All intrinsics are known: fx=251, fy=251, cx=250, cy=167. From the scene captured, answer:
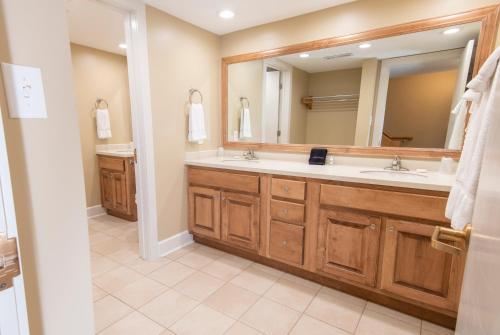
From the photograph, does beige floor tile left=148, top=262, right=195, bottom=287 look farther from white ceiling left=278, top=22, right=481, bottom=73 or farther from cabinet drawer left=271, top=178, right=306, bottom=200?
white ceiling left=278, top=22, right=481, bottom=73

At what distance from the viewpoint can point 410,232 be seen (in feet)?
4.96

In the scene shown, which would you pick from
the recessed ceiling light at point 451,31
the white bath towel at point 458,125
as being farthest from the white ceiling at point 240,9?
the white bath towel at point 458,125

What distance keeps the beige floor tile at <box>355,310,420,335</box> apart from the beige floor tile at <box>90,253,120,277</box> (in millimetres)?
1967

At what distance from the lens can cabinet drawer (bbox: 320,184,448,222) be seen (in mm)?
1431

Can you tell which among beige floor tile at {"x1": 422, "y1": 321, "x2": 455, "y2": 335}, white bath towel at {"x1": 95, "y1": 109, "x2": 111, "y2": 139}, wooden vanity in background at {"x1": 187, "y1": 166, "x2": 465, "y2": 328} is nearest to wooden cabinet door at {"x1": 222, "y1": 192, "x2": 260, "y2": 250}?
wooden vanity in background at {"x1": 187, "y1": 166, "x2": 465, "y2": 328}

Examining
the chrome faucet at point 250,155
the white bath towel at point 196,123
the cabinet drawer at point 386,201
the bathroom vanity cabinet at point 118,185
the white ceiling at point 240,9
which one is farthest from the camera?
the bathroom vanity cabinet at point 118,185

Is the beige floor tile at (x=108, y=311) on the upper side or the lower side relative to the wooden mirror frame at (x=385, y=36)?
lower

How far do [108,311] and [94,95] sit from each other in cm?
274

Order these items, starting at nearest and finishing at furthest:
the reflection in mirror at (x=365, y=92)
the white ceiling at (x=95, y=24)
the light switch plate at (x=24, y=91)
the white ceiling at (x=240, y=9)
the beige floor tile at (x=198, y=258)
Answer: the light switch plate at (x=24, y=91) < the reflection in mirror at (x=365, y=92) < the white ceiling at (x=240, y=9) < the white ceiling at (x=95, y=24) < the beige floor tile at (x=198, y=258)

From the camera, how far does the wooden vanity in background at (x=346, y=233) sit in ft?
4.84

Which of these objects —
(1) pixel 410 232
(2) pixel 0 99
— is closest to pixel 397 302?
Result: (1) pixel 410 232

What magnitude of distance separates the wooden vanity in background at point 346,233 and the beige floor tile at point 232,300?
368 mm

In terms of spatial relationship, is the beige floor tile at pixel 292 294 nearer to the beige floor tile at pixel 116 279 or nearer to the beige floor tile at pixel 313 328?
the beige floor tile at pixel 313 328

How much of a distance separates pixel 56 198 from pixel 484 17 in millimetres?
2448
